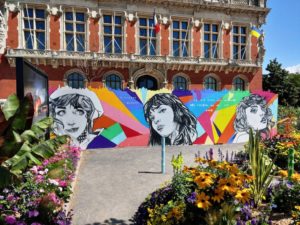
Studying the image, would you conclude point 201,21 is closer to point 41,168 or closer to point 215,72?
point 215,72

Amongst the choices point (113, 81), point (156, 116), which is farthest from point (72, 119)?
point (113, 81)

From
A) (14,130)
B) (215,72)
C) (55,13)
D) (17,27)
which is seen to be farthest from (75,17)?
(14,130)

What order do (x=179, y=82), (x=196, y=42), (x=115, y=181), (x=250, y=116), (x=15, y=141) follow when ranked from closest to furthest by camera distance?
(x=15, y=141), (x=115, y=181), (x=250, y=116), (x=179, y=82), (x=196, y=42)

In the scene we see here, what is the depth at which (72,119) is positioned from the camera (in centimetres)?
1355

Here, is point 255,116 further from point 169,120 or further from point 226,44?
point 226,44

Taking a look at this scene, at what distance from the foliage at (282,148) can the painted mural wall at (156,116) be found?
3.11 meters

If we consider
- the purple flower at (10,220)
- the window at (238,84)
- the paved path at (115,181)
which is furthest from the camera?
the window at (238,84)

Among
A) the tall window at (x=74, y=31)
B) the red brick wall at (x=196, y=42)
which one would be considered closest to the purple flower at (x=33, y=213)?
the tall window at (x=74, y=31)

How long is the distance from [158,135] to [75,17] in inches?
623

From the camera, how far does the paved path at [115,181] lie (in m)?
6.69

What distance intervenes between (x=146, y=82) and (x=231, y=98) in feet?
40.2

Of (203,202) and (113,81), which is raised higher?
(113,81)

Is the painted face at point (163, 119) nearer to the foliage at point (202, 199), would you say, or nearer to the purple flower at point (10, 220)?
the foliage at point (202, 199)

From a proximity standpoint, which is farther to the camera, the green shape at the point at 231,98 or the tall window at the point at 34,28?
the tall window at the point at 34,28
